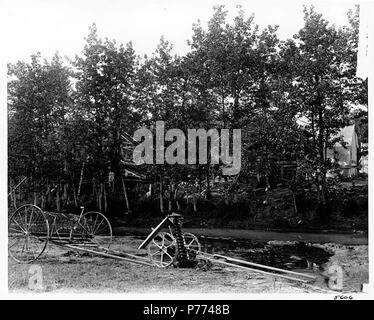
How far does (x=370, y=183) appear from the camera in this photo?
350 inches

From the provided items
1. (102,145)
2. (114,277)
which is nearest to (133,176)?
(102,145)

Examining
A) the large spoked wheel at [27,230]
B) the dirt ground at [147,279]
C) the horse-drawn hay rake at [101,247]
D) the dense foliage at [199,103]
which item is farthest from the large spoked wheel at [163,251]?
the dense foliage at [199,103]

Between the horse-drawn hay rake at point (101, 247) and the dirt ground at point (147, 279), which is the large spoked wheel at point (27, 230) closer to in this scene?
the horse-drawn hay rake at point (101, 247)

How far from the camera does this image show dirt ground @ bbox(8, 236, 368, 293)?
9367 millimetres

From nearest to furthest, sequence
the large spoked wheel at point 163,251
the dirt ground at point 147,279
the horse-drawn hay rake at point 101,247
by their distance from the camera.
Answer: the dirt ground at point 147,279 < the horse-drawn hay rake at point 101,247 < the large spoked wheel at point 163,251

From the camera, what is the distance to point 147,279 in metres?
10.0

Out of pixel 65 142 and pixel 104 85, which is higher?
pixel 104 85

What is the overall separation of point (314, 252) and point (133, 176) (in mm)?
14025

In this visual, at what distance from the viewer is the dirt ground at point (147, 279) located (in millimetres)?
9367

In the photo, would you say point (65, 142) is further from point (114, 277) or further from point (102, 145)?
point (114, 277)

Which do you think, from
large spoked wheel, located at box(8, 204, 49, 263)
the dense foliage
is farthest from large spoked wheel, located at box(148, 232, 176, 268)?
the dense foliage

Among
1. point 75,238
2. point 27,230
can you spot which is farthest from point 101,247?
point 27,230

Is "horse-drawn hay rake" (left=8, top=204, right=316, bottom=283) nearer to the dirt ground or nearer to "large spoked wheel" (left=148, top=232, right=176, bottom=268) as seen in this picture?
"large spoked wheel" (left=148, top=232, right=176, bottom=268)

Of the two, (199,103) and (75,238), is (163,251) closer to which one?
(75,238)
